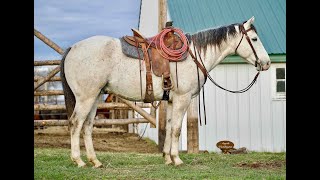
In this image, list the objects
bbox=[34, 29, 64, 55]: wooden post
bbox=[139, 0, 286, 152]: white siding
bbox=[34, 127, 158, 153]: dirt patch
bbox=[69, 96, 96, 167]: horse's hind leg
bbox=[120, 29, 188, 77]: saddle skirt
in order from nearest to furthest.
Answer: bbox=[69, 96, 96, 167]: horse's hind leg
bbox=[120, 29, 188, 77]: saddle skirt
bbox=[34, 29, 64, 55]: wooden post
bbox=[139, 0, 286, 152]: white siding
bbox=[34, 127, 158, 153]: dirt patch

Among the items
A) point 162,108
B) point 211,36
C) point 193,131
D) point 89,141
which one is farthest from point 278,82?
point 89,141

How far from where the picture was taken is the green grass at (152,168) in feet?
27.6

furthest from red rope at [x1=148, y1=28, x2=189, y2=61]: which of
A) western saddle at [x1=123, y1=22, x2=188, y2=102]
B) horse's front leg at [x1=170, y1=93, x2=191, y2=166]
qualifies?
horse's front leg at [x1=170, y1=93, x2=191, y2=166]

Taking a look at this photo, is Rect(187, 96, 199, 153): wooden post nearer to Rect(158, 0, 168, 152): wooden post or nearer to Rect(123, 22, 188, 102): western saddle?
Rect(158, 0, 168, 152): wooden post

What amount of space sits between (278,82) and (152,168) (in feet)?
21.3

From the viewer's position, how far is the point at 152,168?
951 centimetres

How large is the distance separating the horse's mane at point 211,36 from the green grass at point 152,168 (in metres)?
2.18

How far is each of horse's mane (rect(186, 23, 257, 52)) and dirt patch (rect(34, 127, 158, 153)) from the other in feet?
15.1

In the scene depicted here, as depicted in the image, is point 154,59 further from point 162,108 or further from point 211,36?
point 162,108

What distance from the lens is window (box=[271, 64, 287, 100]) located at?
14.8m
